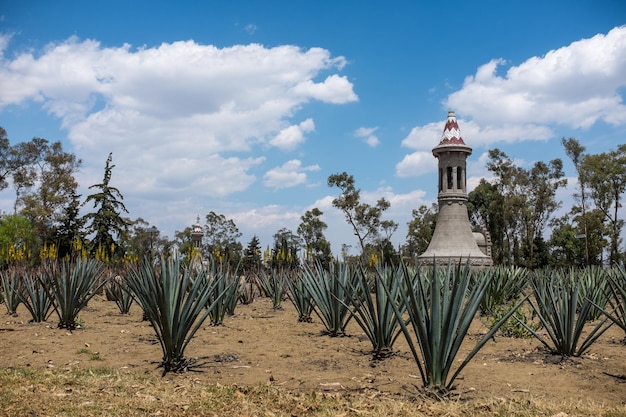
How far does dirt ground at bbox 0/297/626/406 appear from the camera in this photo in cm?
448

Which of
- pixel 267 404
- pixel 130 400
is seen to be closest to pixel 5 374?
pixel 130 400

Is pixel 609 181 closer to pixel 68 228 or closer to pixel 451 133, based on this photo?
pixel 451 133

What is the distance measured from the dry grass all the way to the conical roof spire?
685 inches

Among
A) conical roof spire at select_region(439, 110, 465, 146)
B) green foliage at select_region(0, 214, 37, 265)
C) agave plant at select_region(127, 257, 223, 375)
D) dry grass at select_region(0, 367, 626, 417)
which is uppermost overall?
conical roof spire at select_region(439, 110, 465, 146)

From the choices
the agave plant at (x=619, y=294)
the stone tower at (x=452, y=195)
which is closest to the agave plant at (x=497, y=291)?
the agave plant at (x=619, y=294)

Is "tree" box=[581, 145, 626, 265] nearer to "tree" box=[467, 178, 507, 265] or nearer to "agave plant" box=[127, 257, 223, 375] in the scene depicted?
"tree" box=[467, 178, 507, 265]

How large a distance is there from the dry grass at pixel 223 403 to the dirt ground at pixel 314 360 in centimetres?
22

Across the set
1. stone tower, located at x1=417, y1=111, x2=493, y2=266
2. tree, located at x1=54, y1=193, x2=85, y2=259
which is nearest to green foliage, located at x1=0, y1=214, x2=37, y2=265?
tree, located at x1=54, y1=193, x2=85, y2=259

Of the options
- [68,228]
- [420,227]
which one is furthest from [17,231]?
[420,227]

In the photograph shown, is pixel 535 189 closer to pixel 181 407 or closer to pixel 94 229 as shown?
pixel 94 229

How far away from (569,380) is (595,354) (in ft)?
4.66

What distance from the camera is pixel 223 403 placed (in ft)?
13.1

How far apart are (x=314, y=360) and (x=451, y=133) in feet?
55.2

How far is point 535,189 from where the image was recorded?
36750 mm
